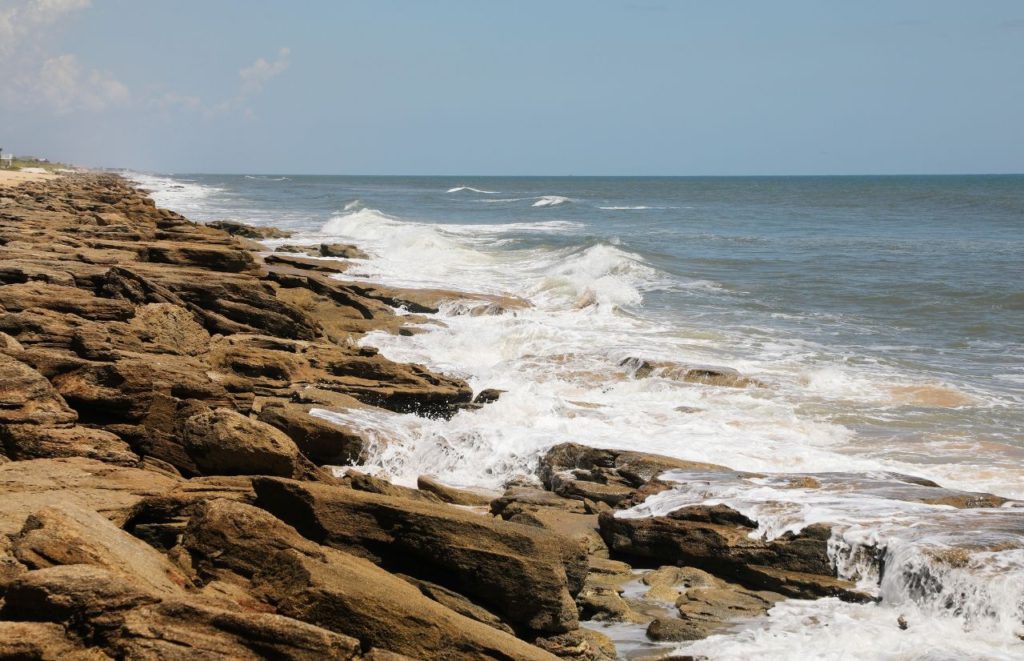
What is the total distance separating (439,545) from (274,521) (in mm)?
1176

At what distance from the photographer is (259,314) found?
50.5ft

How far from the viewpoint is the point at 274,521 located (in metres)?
6.27

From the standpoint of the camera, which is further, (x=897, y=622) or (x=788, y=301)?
(x=788, y=301)

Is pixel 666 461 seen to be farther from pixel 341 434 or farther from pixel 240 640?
pixel 240 640

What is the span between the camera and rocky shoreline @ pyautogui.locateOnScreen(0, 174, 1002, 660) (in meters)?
5.16

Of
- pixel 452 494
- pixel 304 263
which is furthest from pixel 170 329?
pixel 304 263

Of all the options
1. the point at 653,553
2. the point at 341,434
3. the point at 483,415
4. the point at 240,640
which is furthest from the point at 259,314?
the point at 240,640

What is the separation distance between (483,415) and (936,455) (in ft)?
19.8

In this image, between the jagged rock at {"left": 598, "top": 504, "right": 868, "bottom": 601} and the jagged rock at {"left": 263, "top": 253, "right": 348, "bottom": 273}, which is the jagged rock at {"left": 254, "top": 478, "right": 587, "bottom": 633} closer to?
the jagged rock at {"left": 598, "top": 504, "right": 868, "bottom": 601}

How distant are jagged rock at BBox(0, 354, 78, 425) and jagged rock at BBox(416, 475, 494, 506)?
3.85m

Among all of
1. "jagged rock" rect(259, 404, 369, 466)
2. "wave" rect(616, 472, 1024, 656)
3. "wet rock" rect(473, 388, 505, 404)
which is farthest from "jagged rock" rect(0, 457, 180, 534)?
"wet rock" rect(473, 388, 505, 404)

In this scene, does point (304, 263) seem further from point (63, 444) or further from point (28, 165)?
point (28, 165)

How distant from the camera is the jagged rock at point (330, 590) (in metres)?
5.65

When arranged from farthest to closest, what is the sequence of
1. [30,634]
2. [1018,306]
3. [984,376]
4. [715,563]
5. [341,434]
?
[1018,306] → [984,376] → [341,434] → [715,563] → [30,634]
